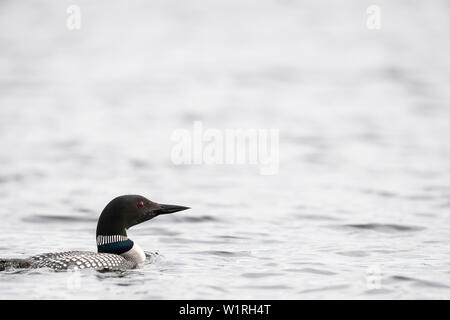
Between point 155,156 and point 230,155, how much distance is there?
109 cm

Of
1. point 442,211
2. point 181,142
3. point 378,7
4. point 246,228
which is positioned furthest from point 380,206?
point 378,7

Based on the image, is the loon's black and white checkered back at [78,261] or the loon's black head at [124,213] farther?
the loon's black head at [124,213]

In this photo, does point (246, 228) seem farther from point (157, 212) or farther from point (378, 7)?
point (378, 7)

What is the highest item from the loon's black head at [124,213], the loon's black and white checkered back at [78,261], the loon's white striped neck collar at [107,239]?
the loon's black head at [124,213]

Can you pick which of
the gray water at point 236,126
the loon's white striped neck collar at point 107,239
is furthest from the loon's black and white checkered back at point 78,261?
the loon's white striped neck collar at point 107,239

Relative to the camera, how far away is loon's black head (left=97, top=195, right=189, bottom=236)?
27.2 feet

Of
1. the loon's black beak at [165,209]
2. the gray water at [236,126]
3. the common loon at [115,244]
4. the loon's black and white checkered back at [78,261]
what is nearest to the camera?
the loon's black and white checkered back at [78,261]

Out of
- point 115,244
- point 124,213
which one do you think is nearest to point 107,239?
point 115,244

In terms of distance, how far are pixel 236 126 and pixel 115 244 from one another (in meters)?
9.66

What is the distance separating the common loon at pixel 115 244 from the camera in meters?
7.73

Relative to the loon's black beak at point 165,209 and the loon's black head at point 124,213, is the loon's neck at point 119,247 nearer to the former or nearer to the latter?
the loon's black head at point 124,213

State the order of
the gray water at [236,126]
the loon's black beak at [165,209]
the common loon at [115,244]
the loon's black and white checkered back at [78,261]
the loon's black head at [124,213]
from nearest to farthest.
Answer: the loon's black and white checkered back at [78,261] → the common loon at [115,244] → the gray water at [236,126] → the loon's black head at [124,213] → the loon's black beak at [165,209]

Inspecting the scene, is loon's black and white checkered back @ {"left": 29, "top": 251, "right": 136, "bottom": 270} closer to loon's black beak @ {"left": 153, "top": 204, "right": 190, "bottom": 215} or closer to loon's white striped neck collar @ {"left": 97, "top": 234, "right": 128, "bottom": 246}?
loon's white striped neck collar @ {"left": 97, "top": 234, "right": 128, "bottom": 246}

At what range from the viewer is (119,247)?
828cm
